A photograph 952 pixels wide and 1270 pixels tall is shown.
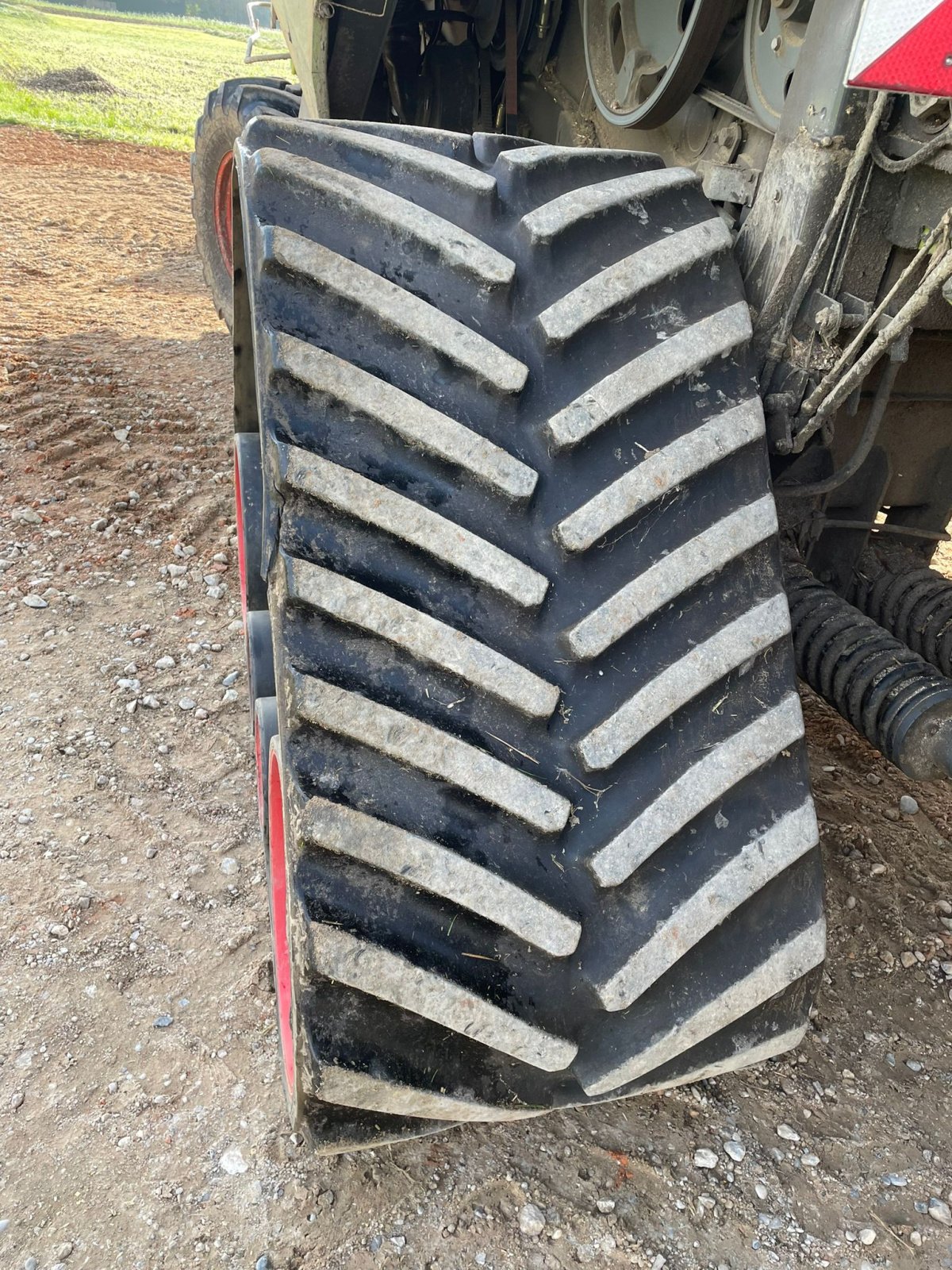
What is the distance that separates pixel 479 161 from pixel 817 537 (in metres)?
1.04

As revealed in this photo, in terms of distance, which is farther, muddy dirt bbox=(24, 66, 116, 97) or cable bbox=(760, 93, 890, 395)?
muddy dirt bbox=(24, 66, 116, 97)

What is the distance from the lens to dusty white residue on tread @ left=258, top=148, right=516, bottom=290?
1.29 metres

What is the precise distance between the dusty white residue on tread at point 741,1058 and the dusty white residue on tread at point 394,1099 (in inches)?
6.9

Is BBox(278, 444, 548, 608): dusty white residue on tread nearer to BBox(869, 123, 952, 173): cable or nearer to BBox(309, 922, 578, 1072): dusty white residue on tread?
BBox(309, 922, 578, 1072): dusty white residue on tread

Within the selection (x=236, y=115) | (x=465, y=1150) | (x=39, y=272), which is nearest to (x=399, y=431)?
(x=465, y=1150)

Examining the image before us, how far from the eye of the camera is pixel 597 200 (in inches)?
53.9

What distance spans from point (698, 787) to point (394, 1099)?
0.50 meters

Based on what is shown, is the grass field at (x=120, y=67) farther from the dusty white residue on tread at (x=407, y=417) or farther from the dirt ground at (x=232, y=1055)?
the dusty white residue on tread at (x=407, y=417)

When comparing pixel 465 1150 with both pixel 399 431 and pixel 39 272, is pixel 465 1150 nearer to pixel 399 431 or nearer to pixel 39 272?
pixel 399 431

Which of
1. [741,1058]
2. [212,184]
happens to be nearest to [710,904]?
[741,1058]

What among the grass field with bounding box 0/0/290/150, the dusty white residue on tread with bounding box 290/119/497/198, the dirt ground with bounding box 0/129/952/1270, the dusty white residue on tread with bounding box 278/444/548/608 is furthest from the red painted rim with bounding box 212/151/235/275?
the grass field with bounding box 0/0/290/150

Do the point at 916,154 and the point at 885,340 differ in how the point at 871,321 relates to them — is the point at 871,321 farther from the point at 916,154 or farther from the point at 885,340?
the point at 916,154

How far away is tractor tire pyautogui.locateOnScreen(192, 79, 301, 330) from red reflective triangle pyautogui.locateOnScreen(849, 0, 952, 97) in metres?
2.68

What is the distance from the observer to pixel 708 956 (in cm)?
118
